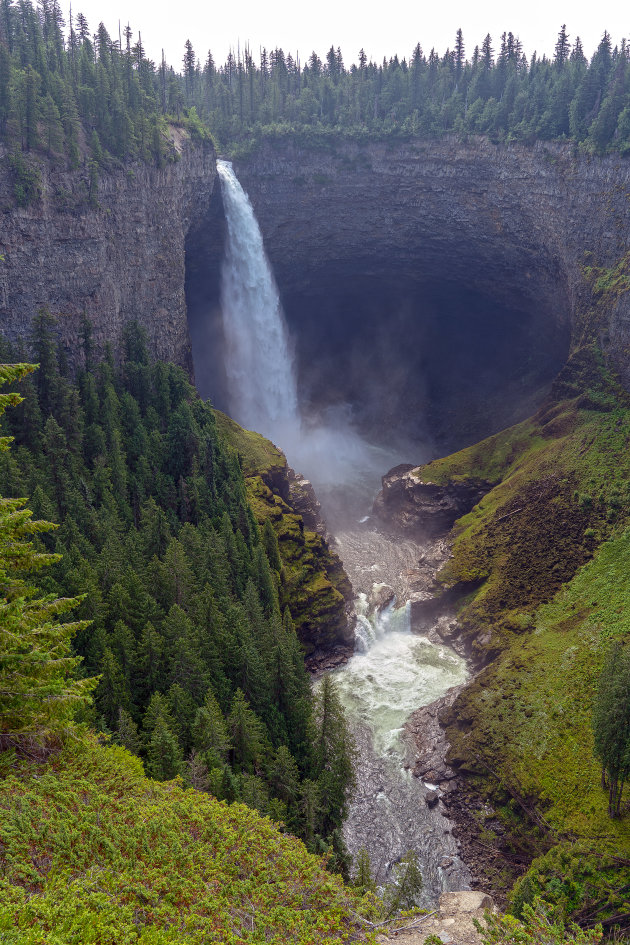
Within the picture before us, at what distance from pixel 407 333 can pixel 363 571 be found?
59.5m

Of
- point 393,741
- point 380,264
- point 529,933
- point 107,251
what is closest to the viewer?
point 529,933

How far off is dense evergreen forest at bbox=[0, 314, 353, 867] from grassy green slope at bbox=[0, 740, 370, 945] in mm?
8377

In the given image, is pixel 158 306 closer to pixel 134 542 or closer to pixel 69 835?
pixel 134 542

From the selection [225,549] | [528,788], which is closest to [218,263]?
[225,549]

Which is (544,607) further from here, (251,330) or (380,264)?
(380,264)

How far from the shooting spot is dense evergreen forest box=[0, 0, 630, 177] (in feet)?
250

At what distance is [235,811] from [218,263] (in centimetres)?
9968

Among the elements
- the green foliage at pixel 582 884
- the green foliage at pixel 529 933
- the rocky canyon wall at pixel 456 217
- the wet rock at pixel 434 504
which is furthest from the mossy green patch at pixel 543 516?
the green foliage at pixel 529 933

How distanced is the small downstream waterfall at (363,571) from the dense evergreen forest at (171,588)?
4.31m

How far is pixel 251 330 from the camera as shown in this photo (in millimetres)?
117250

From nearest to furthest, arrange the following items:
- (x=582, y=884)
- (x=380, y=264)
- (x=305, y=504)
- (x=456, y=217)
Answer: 1. (x=582, y=884)
2. (x=305, y=504)
3. (x=456, y=217)
4. (x=380, y=264)

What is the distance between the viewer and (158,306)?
9144cm

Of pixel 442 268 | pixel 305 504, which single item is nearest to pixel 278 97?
pixel 442 268

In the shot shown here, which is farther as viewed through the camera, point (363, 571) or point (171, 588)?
point (363, 571)
